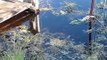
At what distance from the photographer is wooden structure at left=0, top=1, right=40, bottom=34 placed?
5.38 m

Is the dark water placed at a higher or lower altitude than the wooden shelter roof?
lower

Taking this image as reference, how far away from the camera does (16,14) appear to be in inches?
219

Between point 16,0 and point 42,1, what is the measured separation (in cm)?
82

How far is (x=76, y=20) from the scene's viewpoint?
18.5 feet

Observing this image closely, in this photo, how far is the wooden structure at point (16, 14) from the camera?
17.6 ft

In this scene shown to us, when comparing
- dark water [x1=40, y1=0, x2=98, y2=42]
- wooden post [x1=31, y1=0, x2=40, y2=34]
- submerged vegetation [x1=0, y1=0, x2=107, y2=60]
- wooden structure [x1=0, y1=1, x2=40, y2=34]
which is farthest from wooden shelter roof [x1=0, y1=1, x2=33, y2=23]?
dark water [x1=40, y1=0, x2=98, y2=42]

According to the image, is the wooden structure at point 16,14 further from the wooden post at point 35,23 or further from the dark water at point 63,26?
the dark water at point 63,26

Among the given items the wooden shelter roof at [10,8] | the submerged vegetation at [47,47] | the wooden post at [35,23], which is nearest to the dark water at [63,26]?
the wooden post at [35,23]

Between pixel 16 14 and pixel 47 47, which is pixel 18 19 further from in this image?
pixel 47 47

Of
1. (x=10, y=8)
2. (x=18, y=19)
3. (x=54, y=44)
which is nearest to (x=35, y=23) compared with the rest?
(x=18, y=19)

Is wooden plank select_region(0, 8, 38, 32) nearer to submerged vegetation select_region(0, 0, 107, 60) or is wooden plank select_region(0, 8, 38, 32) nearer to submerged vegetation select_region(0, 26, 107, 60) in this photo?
submerged vegetation select_region(0, 0, 107, 60)

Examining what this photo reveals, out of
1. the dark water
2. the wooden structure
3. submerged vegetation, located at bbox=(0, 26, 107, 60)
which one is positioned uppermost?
the wooden structure

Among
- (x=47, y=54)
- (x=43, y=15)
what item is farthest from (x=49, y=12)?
(x=47, y=54)

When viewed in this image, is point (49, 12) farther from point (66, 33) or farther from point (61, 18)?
point (66, 33)
